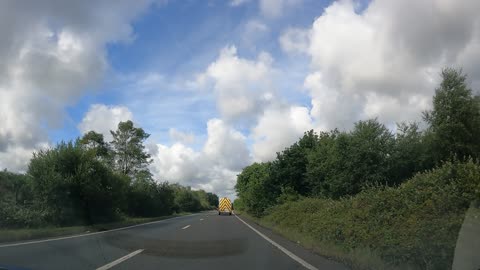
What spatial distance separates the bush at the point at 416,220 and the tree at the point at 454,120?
18.4 meters

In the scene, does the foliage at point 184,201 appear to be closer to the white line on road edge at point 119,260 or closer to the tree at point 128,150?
the tree at point 128,150

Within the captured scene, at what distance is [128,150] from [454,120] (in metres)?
53.4

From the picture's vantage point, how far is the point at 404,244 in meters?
10.0

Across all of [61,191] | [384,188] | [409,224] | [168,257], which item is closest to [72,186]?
[61,191]

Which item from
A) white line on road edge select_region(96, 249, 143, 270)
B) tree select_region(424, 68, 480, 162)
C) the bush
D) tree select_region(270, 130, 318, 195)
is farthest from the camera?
tree select_region(270, 130, 318, 195)

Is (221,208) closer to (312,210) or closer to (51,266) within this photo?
(312,210)

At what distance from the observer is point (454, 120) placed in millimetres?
31438

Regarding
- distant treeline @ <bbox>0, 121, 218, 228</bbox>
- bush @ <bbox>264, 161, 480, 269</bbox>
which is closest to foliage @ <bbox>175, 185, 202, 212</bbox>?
distant treeline @ <bbox>0, 121, 218, 228</bbox>

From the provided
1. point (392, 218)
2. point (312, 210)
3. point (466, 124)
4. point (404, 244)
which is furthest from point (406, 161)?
point (404, 244)

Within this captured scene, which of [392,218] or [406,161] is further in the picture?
[406,161]

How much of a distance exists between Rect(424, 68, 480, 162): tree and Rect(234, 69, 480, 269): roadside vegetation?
66 mm

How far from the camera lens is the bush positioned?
359 inches

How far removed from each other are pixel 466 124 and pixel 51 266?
2965cm

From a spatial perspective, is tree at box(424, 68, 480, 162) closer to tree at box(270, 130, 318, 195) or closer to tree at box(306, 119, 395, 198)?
tree at box(306, 119, 395, 198)
